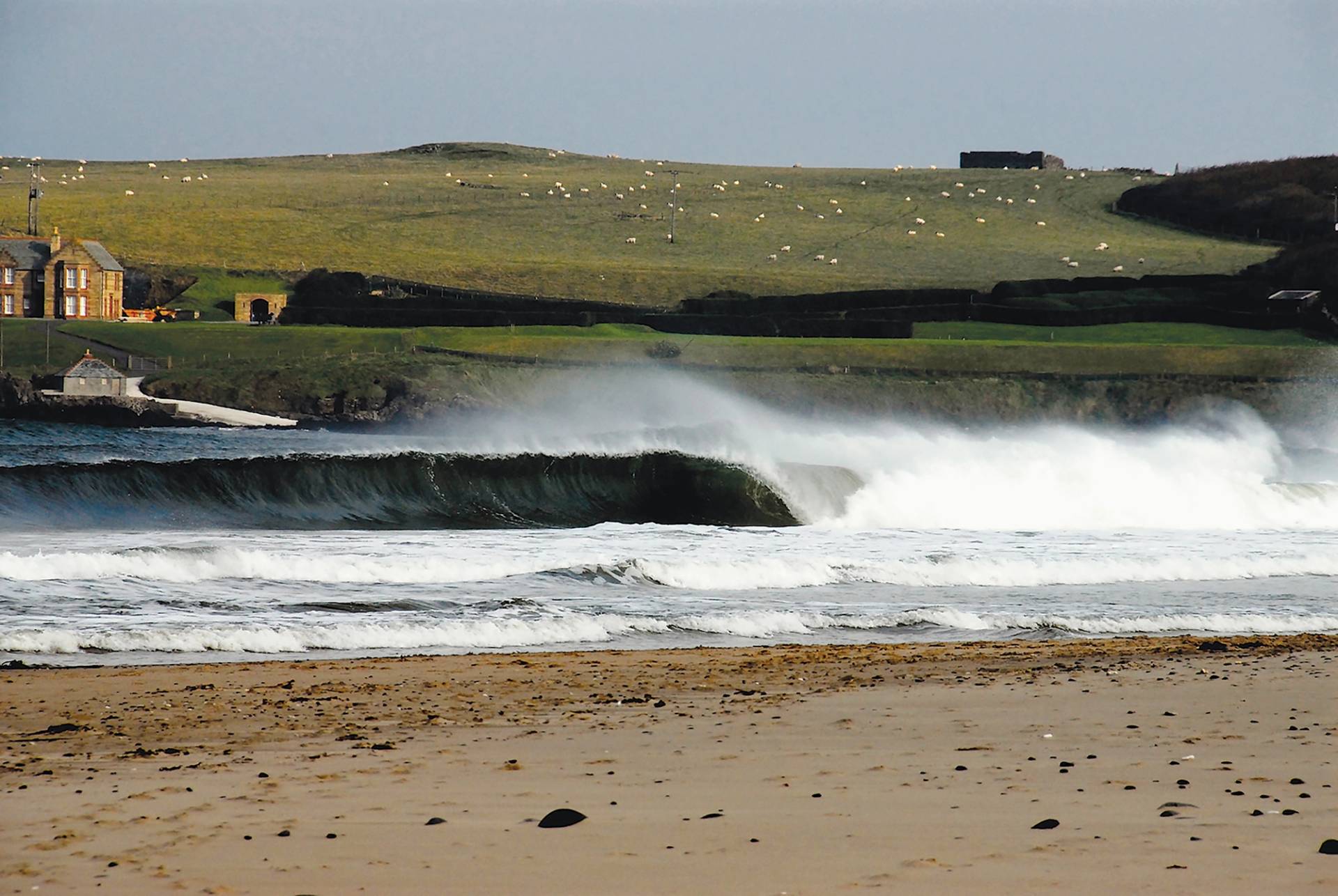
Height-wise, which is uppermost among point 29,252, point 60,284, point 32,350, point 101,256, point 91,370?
point 29,252

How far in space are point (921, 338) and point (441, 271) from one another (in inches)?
1216

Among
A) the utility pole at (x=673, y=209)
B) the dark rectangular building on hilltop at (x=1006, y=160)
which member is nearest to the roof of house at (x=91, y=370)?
the utility pole at (x=673, y=209)

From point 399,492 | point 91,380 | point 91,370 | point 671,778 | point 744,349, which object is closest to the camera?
point 671,778

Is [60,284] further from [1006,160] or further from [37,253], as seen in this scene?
[1006,160]

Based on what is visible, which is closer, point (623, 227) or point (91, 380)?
point (91, 380)

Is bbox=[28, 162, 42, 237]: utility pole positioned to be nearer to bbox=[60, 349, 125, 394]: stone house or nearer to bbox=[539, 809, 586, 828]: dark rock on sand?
bbox=[60, 349, 125, 394]: stone house

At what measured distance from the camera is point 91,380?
5769cm

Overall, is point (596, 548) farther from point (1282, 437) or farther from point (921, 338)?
point (921, 338)

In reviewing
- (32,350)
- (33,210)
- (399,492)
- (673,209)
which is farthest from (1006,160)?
(399,492)

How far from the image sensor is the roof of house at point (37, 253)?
7669 centimetres

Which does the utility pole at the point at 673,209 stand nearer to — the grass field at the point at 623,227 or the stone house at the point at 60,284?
the grass field at the point at 623,227

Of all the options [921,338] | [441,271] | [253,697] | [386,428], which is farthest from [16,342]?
[253,697]

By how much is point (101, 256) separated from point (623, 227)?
39416mm

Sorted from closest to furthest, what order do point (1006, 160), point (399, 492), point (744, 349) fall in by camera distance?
point (399, 492)
point (744, 349)
point (1006, 160)
